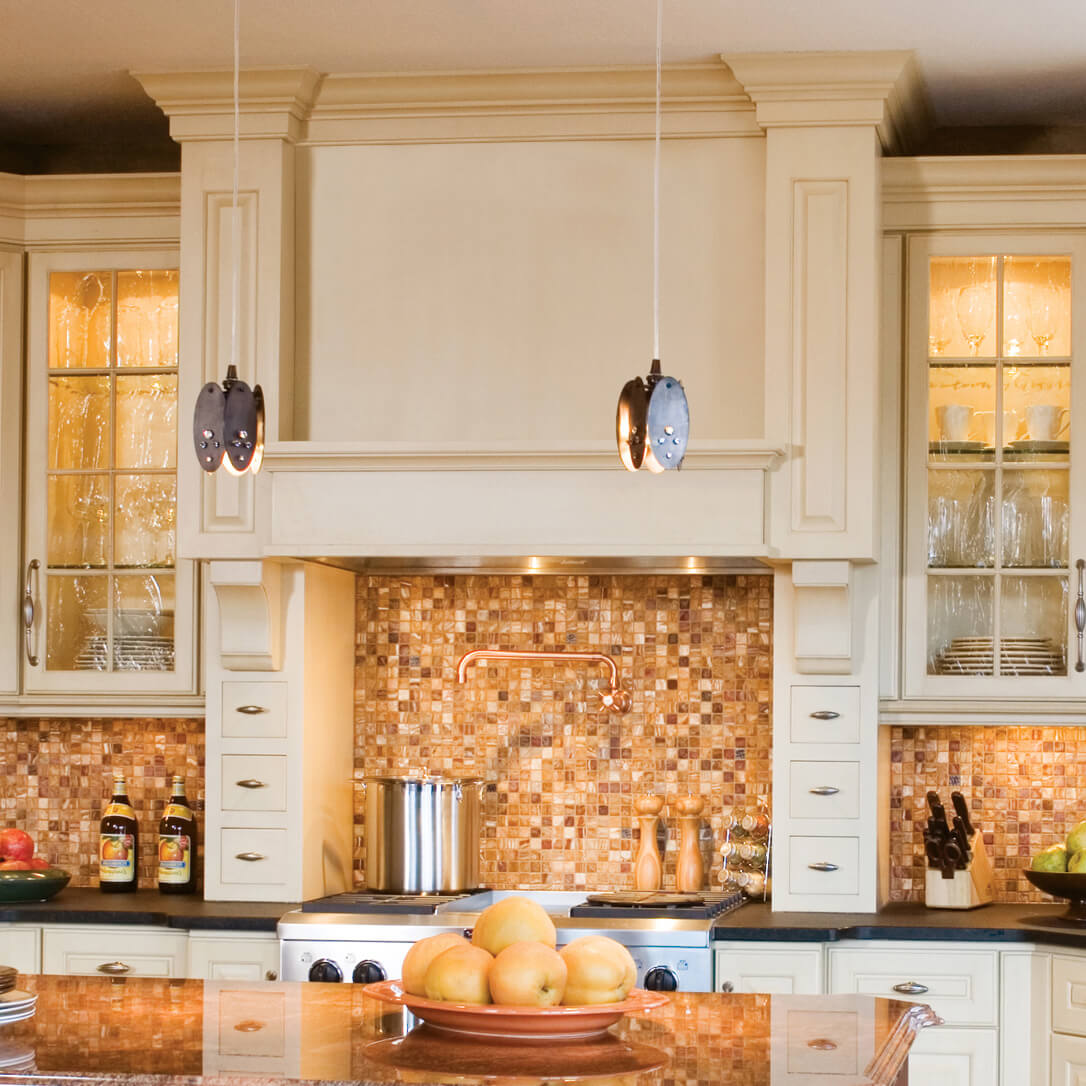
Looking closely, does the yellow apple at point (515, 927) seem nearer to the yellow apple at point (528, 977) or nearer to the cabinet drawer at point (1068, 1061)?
the yellow apple at point (528, 977)

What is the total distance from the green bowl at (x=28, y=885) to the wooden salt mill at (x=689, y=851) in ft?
5.10

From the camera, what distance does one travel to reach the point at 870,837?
13.1 ft

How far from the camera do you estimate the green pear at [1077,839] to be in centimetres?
392

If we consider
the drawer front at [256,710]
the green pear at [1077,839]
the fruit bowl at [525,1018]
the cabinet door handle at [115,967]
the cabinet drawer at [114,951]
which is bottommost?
the cabinet door handle at [115,967]

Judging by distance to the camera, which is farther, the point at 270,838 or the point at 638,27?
the point at 270,838

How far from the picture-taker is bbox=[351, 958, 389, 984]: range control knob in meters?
3.73

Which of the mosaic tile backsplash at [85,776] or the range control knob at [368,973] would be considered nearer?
the range control knob at [368,973]

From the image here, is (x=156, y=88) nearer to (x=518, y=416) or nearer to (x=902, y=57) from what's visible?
(x=518, y=416)

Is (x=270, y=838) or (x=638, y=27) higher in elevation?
(x=638, y=27)

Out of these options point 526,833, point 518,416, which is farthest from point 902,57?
point 526,833

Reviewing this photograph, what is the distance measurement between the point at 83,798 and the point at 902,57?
2.89m

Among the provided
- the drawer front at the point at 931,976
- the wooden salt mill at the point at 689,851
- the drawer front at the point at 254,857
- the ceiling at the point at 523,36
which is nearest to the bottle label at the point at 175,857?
the drawer front at the point at 254,857

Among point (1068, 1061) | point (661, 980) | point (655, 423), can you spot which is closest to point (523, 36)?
point (655, 423)

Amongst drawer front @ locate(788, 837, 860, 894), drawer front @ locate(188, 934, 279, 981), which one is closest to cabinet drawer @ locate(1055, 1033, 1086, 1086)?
drawer front @ locate(788, 837, 860, 894)
